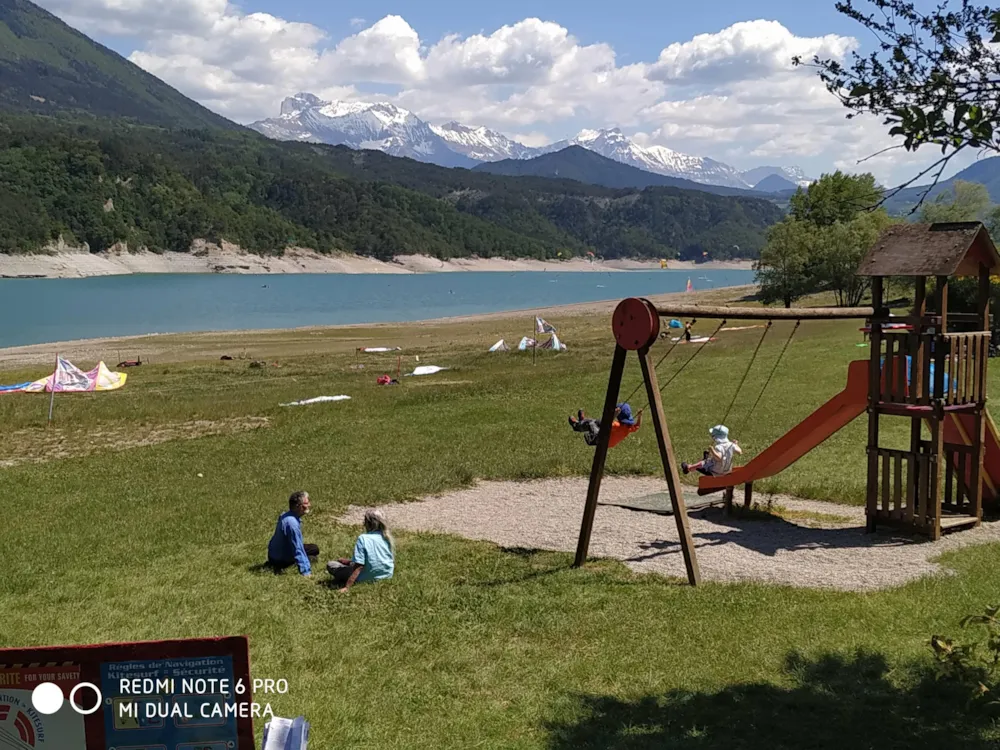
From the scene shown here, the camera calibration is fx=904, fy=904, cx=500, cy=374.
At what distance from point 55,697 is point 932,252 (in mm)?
11801

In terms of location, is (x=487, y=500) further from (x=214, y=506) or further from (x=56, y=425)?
(x=56, y=425)

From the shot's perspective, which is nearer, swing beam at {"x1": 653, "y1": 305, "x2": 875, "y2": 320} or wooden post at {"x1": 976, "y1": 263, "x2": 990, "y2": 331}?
swing beam at {"x1": 653, "y1": 305, "x2": 875, "y2": 320}

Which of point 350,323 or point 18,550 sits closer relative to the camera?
point 18,550

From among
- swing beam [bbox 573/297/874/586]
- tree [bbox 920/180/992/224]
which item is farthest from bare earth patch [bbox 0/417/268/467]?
tree [bbox 920/180/992/224]

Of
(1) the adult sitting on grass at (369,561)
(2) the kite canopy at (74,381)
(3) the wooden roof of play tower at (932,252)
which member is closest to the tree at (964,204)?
(2) the kite canopy at (74,381)

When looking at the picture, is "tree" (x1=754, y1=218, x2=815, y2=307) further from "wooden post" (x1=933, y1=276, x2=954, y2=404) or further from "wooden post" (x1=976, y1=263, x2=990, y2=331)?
"wooden post" (x1=933, y1=276, x2=954, y2=404)

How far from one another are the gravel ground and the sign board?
299 inches

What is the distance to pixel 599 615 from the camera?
380 inches

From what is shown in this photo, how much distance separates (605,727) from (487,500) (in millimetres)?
9492

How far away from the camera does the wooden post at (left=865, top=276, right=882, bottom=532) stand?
12727mm

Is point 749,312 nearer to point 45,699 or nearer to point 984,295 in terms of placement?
point 984,295

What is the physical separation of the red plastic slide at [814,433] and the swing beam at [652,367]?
5.39 ft

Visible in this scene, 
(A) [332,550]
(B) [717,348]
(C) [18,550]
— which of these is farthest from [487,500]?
(B) [717,348]

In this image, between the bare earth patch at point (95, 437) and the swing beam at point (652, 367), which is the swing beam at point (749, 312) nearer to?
the swing beam at point (652, 367)
